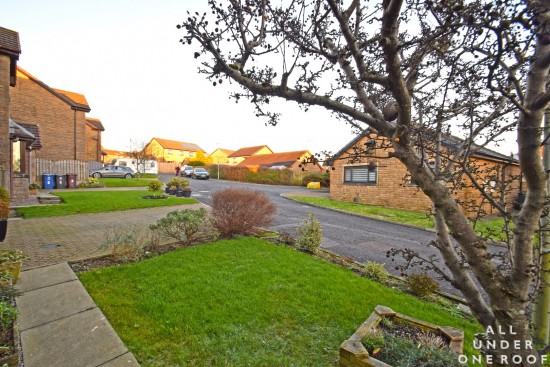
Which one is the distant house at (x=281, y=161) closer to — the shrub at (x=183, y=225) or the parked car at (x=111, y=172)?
the parked car at (x=111, y=172)

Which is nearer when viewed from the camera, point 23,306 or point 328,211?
point 23,306

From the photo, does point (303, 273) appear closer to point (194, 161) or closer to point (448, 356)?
point (448, 356)

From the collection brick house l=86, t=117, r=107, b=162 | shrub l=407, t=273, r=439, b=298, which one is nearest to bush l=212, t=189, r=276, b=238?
shrub l=407, t=273, r=439, b=298

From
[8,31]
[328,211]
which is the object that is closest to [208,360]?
[328,211]

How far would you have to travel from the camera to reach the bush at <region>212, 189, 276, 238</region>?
25.6 feet

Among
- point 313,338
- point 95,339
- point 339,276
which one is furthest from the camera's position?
point 339,276

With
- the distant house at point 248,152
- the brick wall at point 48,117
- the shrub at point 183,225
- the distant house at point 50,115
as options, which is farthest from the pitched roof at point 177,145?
the shrub at point 183,225

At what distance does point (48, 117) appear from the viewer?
2262cm

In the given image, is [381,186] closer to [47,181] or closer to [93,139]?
[47,181]

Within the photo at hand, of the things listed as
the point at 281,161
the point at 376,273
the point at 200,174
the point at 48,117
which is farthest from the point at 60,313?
the point at 281,161

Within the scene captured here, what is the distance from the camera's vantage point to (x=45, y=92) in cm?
2252

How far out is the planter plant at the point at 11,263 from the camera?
14.0ft

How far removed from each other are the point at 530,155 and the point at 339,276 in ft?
13.6

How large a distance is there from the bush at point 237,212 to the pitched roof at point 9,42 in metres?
11.1
